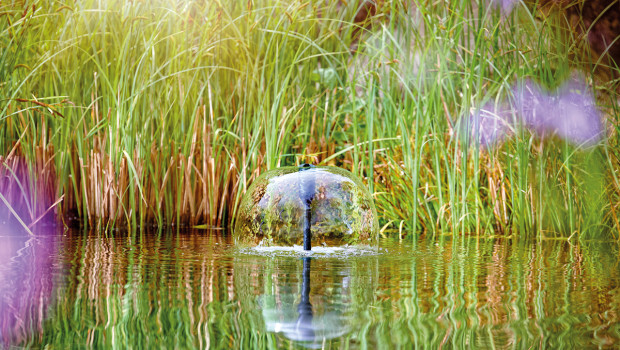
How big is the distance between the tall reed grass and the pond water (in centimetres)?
118

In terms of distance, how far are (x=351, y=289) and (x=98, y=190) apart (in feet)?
9.85

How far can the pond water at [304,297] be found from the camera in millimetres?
1547

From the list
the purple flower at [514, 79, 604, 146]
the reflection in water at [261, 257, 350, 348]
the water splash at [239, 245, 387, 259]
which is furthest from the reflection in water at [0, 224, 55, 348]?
the purple flower at [514, 79, 604, 146]

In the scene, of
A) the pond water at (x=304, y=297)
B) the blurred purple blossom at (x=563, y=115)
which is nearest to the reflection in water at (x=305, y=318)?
the pond water at (x=304, y=297)

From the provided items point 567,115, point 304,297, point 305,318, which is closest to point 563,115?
point 567,115

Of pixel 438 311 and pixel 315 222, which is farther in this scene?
pixel 315 222

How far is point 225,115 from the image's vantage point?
5.22 m

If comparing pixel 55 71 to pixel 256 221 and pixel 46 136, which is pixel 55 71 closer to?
pixel 46 136

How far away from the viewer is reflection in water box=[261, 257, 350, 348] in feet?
5.09

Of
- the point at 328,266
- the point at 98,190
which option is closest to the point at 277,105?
the point at 98,190

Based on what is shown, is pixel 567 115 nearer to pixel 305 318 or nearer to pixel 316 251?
pixel 316 251

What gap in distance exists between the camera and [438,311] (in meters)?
1.90

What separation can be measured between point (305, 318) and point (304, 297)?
0.32 m

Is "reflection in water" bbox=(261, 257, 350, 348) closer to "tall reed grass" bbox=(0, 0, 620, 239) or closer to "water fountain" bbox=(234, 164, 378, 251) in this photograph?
"water fountain" bbox=(234, 164, 378, 251)
